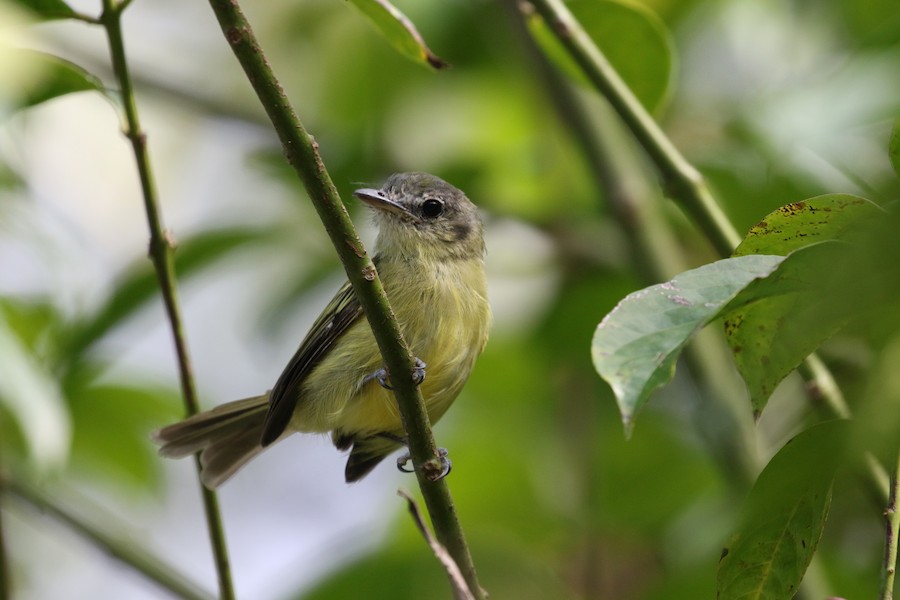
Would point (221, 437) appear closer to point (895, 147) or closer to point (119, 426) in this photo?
point (119, 426)

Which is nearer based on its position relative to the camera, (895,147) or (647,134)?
(895,147)

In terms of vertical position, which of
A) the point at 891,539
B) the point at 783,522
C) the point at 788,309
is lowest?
the point at 891,539

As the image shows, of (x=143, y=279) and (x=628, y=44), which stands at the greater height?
(x=143, y=279)

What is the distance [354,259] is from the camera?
1.99m

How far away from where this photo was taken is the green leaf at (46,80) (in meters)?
2.46

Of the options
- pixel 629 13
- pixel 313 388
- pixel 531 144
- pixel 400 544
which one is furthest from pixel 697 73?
pixel 400 544

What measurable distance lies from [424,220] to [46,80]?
181cm

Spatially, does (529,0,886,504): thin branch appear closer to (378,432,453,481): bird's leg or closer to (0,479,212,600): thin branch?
(378,432,453,481): bird's leg

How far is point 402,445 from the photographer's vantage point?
403cm

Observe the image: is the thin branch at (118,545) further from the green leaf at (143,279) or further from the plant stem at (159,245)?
the green leaf at (143,279)

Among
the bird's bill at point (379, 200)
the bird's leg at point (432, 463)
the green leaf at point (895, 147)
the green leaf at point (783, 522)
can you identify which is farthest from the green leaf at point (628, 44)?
the green leaf at point (783, 522)

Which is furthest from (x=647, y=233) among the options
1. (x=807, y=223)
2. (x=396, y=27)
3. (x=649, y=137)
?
(x=807, y=223)

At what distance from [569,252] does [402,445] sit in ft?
3.24

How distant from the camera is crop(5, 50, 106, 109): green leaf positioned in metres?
2.46
